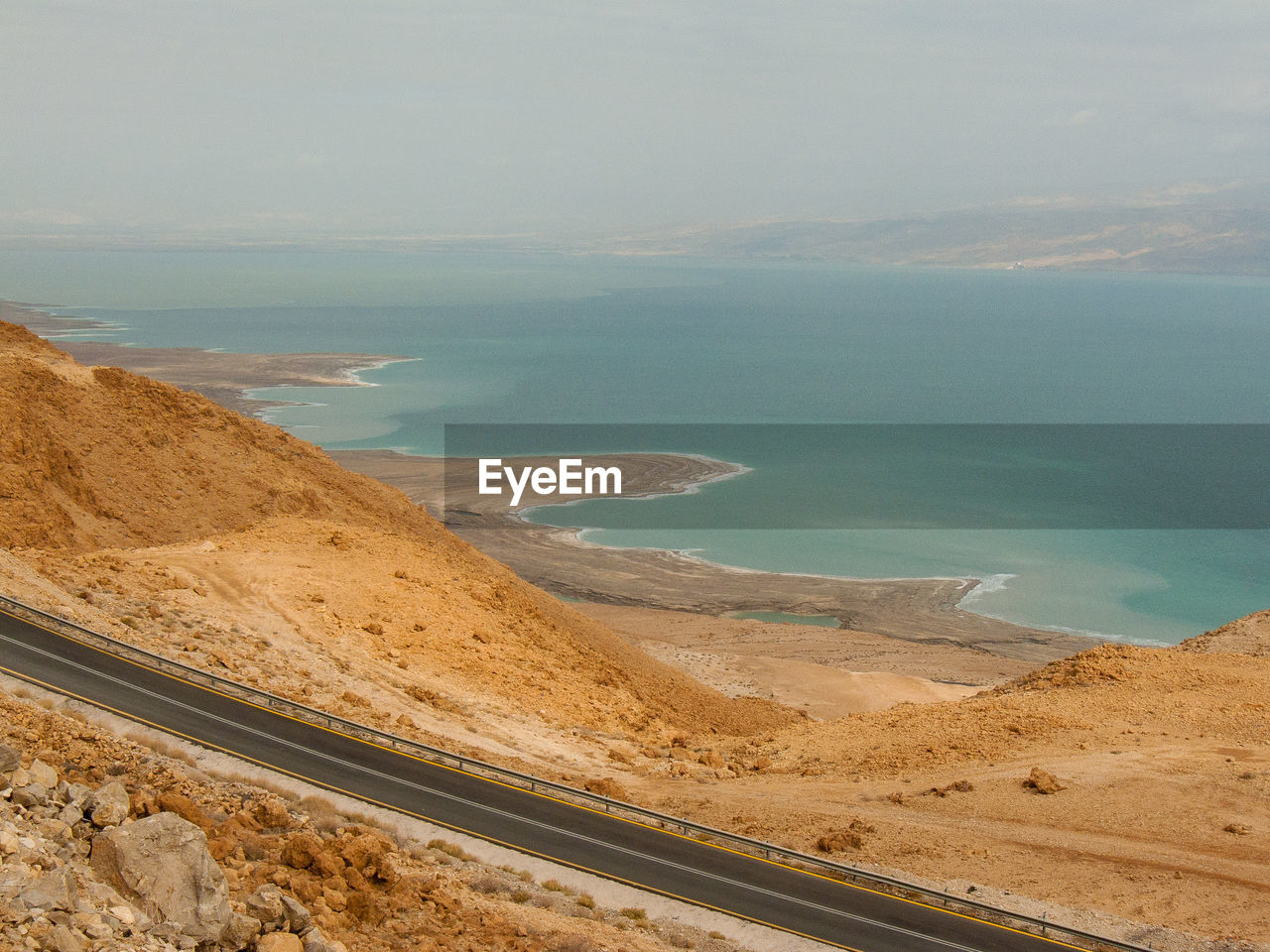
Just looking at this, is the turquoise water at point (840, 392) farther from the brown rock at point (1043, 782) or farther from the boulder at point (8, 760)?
the boulder at point (8, 760)

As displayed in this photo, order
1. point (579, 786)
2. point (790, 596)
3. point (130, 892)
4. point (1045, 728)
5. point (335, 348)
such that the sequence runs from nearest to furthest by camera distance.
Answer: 1. point (130, 892)
2. point (579, 786)
3. point (1045, 728)
4. point (790, 596)
5. point (335, 348)

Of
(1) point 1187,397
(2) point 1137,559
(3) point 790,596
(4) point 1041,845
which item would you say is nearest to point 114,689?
(4) point 1041,845

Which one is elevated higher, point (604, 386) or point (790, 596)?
point (604, 386)

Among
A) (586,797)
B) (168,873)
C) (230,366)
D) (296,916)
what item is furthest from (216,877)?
(230,366)

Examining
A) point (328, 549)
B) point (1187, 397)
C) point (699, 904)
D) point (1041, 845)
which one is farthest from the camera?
point (1187, 397)

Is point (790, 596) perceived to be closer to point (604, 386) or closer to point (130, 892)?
point (130, 892)

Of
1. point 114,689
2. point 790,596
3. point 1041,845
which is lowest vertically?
point 790,596

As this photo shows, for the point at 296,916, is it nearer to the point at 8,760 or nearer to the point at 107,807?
the point at 107,807

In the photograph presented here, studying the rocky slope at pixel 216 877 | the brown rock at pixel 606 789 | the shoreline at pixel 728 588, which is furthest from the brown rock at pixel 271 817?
the shoreline at pixel 728 588

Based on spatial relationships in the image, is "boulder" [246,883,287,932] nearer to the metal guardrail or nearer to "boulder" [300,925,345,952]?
"boulder" [300,925,345,952]

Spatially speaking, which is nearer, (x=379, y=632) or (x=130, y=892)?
(x=130, y=892)
